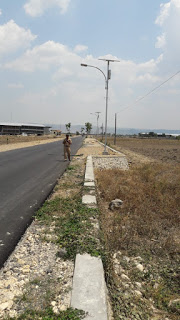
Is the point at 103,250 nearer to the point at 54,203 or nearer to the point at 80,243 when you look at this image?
the point at 80,243

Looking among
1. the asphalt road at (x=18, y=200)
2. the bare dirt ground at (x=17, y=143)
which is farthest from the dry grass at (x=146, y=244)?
the bare dirt ground at (x=17, y=143)

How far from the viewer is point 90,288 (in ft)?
8.72

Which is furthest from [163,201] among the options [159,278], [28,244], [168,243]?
[28,244]

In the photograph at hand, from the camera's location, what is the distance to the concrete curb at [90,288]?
2.31m

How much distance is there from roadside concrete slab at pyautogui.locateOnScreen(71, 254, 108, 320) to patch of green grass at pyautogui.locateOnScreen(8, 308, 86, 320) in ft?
0.23

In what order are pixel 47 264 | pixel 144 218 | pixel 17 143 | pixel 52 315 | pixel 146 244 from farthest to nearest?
pixel 17 143 < pixel 144 218 < pixel 146 244 < pixel 47 264 < pixel 52 315

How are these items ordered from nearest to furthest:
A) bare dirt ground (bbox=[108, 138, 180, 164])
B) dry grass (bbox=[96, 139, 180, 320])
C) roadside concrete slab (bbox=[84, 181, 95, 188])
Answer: dry grass (bbox=[96, 139, 180, 320]) < roadside concrete slab (bbox=[84, 181, 95, 188]) < bare dirt ground (bbox=[108, 138, 180, 164])

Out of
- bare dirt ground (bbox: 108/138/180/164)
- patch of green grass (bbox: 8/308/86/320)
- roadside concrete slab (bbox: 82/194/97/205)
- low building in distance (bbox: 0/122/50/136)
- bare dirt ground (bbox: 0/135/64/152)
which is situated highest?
→ low building in distance (bbox: 0/122/50/136)

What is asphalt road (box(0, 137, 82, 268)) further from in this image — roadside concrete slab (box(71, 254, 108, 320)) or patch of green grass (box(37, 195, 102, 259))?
roadside concrete slab (box(71, 254, 108, 320))

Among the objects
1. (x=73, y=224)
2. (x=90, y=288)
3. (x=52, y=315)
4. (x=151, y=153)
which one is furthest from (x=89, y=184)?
(x=151, y=153)

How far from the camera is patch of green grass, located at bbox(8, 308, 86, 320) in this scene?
221 cm

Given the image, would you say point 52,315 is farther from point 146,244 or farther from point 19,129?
point 19,129

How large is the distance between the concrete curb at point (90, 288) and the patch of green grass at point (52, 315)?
7 cm

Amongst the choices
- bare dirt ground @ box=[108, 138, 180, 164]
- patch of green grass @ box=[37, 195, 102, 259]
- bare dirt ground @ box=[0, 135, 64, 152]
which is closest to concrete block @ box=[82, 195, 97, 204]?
patch of green grass @ box=[37, 195, 102, 259]
